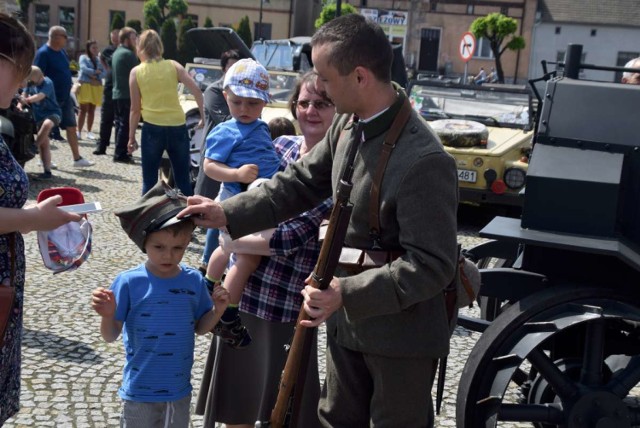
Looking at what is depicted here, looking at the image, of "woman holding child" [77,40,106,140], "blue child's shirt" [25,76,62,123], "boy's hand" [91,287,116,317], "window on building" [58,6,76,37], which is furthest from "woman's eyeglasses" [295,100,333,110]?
→ "window on building" [58,6,76,37]

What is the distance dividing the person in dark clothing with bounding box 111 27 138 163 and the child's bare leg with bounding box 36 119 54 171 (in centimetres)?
168

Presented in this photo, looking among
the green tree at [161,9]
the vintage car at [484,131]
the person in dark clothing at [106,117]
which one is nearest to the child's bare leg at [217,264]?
the vintage car at [484,131]

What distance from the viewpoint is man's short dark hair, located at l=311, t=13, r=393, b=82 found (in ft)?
8.49

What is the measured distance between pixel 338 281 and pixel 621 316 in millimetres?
1132

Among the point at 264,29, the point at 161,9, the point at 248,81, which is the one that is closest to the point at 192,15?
the point at 161,9

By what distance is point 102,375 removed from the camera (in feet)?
14.7

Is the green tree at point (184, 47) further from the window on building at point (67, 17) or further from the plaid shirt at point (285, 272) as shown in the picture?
the plaid shirt at point (285, 272)

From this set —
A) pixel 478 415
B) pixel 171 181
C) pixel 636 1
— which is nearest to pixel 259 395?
pixel 478 415

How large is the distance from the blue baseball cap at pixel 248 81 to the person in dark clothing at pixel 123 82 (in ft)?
24.4

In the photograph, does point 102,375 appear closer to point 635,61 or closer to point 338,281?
point 338,281

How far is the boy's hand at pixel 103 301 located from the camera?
9.30ft

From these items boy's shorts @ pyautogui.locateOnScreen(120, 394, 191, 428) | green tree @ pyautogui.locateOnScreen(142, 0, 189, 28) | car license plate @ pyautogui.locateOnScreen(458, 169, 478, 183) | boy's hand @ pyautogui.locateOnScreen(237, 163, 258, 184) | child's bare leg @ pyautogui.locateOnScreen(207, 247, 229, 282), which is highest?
green tree @ pyautogui.locateOnScreen(142, 0, 189, 28)

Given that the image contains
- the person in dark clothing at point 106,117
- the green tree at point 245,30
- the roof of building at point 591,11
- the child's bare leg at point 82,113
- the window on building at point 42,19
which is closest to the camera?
the person in dark clothing at point 106,117

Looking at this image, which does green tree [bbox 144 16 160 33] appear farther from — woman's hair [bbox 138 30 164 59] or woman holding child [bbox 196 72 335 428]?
woman holding child [bbox 196 72 335 428]
